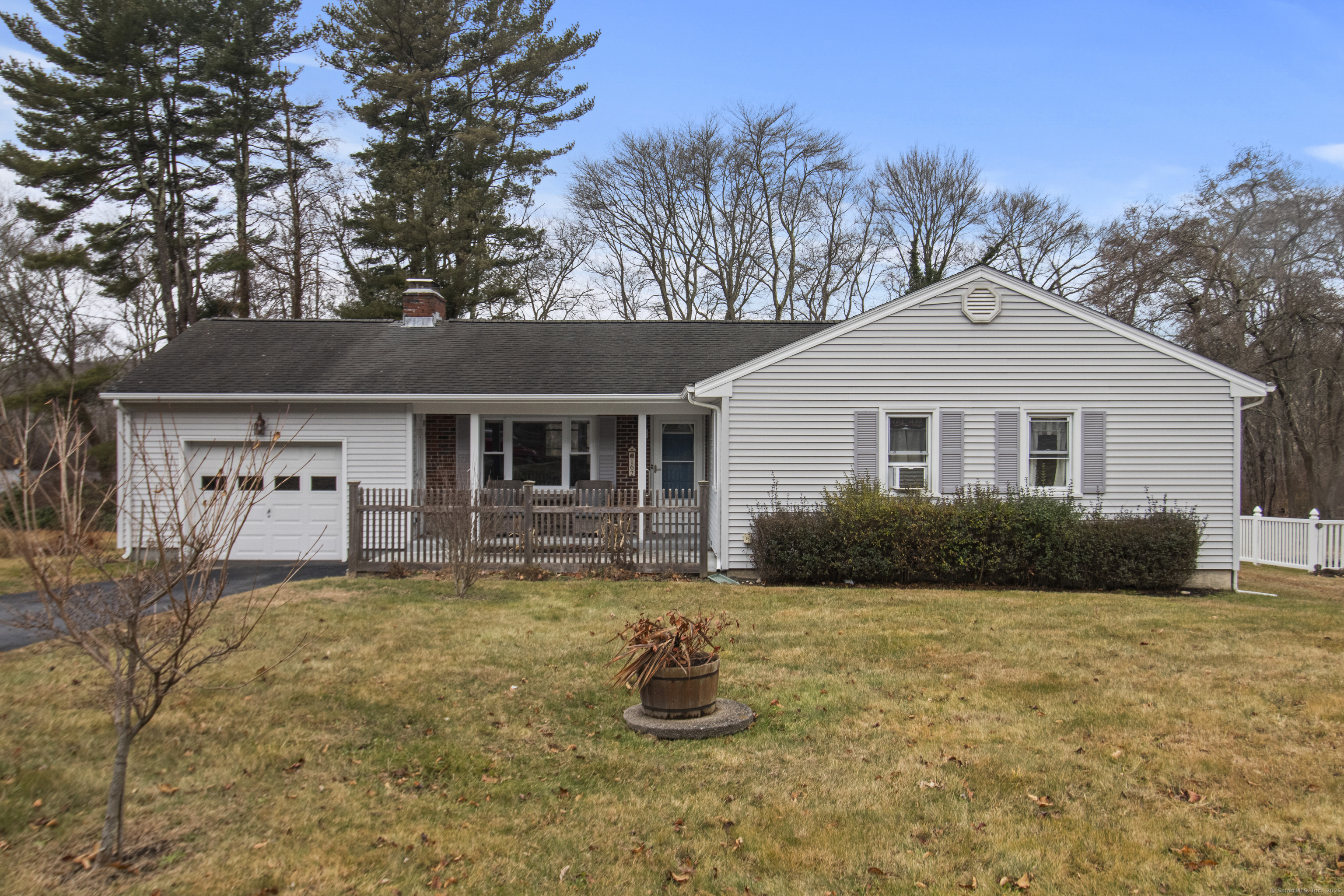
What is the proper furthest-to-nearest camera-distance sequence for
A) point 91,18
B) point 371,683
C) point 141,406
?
point 91,18 < point 141,406 < point 371,683

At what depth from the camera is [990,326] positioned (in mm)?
13359

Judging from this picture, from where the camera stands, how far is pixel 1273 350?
80.4 feet

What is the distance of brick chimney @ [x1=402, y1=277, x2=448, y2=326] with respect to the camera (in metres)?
18.4

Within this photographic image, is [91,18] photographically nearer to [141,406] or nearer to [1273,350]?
[141,406]

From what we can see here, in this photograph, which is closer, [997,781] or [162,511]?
[997,781]

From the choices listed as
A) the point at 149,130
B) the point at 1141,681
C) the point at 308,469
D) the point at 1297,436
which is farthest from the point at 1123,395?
the point at 149,130

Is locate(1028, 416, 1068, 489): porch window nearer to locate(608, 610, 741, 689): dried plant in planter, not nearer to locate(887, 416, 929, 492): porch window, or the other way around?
locate(887, 416, 929, 492): porch window

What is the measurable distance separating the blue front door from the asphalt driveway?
6171 millimetres

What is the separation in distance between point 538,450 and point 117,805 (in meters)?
13.0

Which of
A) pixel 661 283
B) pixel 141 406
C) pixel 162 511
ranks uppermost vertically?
pixel 661 283

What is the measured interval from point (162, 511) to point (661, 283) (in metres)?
22.0

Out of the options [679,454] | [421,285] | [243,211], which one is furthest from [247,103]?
[679,454]

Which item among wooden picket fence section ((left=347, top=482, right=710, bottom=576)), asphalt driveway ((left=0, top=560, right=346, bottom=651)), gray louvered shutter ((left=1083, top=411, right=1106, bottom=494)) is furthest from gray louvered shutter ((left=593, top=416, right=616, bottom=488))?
gray louvered shutter ((left=1083, top=411, right=1106, bottom=494))

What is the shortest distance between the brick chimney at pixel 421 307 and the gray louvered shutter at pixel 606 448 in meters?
4.58
